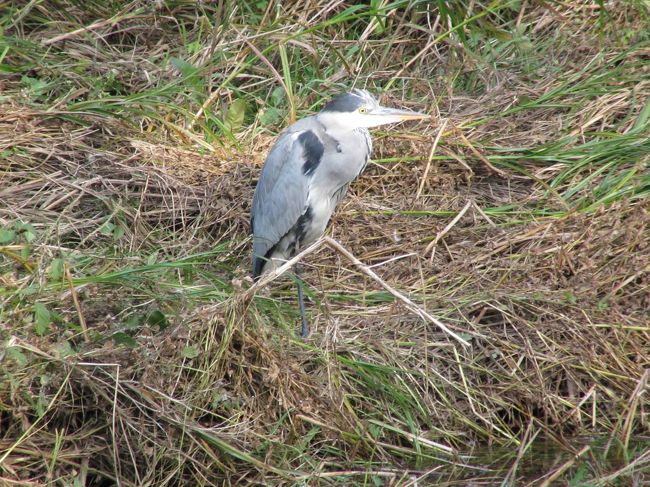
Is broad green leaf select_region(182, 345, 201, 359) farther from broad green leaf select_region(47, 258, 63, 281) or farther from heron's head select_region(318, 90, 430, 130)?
heron's head select_region(318, 90, 430, 130)

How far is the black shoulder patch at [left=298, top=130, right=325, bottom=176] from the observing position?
4527 millimetres

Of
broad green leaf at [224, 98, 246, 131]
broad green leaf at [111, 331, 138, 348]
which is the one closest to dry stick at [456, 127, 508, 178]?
broad green leaf at [224, 98, 246, 131]

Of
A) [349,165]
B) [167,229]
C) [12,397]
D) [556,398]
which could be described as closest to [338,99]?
[349,165]

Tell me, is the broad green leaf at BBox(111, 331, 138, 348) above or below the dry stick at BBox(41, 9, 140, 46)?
above

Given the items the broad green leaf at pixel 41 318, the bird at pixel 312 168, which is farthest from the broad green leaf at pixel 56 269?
the bird at pixel 312 168

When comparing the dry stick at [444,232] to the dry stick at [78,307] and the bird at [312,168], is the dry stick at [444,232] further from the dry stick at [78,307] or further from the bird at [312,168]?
the dry stick at [78,307]

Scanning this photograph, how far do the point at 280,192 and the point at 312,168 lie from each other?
19 centimetres

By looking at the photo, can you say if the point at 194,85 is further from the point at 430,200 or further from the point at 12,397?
the point at 12,397

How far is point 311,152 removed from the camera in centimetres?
453

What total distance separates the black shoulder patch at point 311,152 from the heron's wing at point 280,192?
0.05 ft

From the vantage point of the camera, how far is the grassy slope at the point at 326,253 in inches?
137

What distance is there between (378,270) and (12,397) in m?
1.85

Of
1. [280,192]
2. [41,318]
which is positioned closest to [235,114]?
[280,192]

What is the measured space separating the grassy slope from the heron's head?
1.57ft
